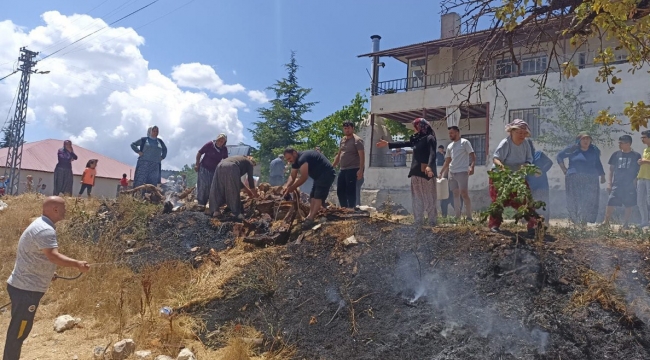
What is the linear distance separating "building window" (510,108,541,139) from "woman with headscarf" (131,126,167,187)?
1054 cm

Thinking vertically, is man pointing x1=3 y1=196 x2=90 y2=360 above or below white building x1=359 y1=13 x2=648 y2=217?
below

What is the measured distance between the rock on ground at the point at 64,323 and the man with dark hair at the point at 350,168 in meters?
3.86

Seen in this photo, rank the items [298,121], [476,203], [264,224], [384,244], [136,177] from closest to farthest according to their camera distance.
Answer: [384,244] → [264,224] → [136,177] → [476,203] → [298,121]

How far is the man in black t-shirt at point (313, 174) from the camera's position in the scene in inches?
264

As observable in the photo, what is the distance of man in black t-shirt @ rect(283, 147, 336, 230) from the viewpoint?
6703mm

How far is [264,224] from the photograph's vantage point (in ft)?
23.2

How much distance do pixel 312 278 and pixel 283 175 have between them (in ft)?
21.3

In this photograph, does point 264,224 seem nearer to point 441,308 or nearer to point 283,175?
point 441,308

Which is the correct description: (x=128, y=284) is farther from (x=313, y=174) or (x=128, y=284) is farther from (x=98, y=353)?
(x=313, y=174)

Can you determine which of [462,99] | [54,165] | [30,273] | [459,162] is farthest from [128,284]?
[54,165]

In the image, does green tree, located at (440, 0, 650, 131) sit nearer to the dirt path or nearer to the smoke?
the smoke

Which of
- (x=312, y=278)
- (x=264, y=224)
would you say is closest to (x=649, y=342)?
(x=312, y=278)

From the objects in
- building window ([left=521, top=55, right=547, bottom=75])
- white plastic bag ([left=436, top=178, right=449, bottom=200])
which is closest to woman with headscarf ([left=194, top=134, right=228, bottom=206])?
white plastic bag ([left=436, top=178, right=449, bottom=200])

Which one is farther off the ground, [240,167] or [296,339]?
[240,167]
